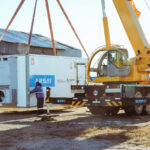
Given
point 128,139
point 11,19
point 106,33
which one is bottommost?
point 128,139

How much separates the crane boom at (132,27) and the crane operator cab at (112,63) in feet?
2.08

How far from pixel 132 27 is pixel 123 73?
2.13 m

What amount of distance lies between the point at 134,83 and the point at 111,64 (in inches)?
55.3

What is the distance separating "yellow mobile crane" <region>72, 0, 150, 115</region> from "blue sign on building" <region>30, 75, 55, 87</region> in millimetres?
2008

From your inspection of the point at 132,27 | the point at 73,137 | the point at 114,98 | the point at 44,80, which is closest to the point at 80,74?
the point at 44,80

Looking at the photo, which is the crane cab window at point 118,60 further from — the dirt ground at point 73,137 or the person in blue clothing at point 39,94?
the dirt ground at point 73,137

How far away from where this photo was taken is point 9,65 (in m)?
15.2

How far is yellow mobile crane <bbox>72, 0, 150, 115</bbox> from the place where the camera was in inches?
522

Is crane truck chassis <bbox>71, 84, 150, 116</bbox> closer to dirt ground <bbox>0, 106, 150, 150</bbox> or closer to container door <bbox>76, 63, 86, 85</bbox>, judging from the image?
dirt ground <bbox>0, 106, 150, 150</bbox>

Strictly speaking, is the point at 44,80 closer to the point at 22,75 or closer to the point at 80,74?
the point at 22,75

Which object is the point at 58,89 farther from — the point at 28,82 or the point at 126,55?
the point at 126,55

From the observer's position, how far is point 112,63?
14.1 m

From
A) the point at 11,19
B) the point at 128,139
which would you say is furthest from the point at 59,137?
the point at 11,19

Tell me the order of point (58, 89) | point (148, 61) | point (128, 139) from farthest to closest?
point (58, 89)
point (148, 61)
point (128, 139)
